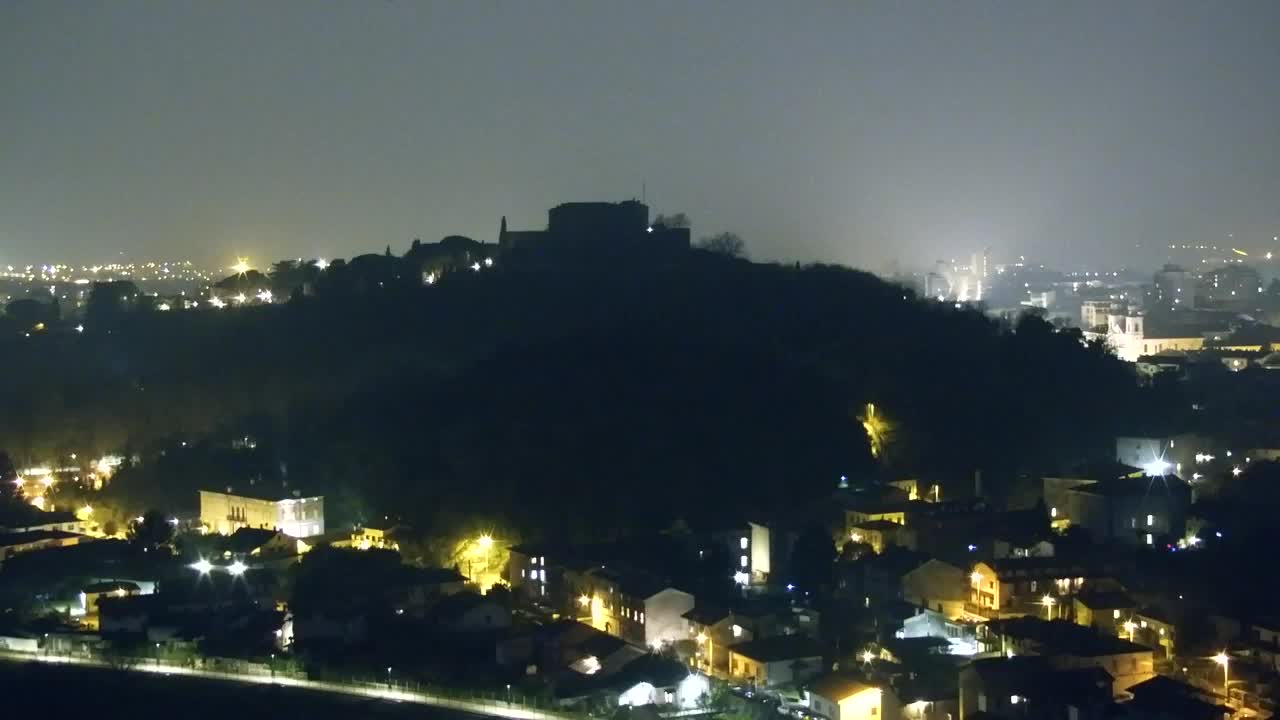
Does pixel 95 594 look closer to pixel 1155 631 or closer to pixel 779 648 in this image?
pixel 779 648

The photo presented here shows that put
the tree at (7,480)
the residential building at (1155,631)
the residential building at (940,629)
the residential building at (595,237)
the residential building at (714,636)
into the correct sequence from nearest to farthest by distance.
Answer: the residential building at (1155,631)
the residential building at (714,636)
the residential building at (940,629)
the tree at (7,480)
the residential building at (595,237)

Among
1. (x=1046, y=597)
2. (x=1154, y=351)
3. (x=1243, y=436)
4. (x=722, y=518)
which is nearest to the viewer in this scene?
(x=1046, y=597)

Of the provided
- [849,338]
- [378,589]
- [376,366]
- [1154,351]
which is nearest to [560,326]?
[376,366]

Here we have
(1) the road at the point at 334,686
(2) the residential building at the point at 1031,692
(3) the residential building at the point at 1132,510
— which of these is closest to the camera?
(2) the residential building at the point at 1031,692

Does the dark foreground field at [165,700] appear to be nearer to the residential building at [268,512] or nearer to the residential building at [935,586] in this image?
the residential building at [268,512]

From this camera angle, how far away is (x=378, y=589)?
1067 centimetres

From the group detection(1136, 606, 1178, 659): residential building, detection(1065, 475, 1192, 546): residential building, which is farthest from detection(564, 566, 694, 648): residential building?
detection(1065, 475, 1192, 546): residential building

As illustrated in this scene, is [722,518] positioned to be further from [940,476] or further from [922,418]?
[922,418]

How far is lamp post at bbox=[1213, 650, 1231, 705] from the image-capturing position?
897 cm

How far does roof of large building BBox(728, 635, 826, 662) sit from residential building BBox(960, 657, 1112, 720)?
1039 millimetres

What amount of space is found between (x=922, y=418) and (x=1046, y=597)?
5.70m

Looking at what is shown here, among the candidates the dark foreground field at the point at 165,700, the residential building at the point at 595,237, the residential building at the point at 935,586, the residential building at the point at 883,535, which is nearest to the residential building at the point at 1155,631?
the residential building at the point at 935,586

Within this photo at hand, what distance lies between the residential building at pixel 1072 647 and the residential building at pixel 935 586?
37.1 inches

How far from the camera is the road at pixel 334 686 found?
29.1ft
